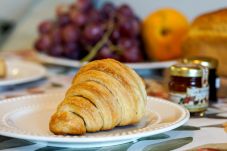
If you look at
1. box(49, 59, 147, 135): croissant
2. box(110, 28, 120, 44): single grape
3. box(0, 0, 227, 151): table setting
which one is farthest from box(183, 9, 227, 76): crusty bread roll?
box(49, 59, 147, 135): croissant

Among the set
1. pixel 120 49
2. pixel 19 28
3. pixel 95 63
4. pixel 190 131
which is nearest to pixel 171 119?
pixel 190 131

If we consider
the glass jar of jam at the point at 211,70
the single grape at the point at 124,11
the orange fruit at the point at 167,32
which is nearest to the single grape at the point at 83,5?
the single grape at the point at 124,11

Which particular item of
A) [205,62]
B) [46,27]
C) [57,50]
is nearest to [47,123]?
[205,62]

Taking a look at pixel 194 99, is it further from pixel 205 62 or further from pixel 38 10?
pixel 38 10

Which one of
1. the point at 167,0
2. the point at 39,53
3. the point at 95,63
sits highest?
the point at 167,0

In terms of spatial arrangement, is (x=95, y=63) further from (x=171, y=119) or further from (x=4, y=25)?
(x=4, y=25)

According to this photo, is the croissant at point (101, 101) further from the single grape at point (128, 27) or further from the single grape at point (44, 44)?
the single grape at point (44, 44)
